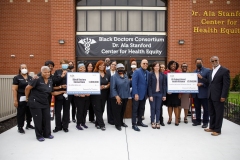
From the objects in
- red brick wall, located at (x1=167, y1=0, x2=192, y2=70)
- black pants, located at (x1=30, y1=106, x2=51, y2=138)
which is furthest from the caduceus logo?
black pants, located at (x1=30, y1=106, x2=51, y2=138)

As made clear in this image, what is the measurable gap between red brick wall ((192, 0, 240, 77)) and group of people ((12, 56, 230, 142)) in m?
9.14

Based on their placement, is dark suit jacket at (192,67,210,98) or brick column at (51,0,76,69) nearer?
dark suit jacket at (192,67,210,98)

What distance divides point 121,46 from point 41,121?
9.31m

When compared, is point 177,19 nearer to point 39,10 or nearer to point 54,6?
point 54,6

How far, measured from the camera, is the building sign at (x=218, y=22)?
15711mm

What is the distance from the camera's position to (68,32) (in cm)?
1376

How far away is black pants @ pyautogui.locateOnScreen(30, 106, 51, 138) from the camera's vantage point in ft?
18.8

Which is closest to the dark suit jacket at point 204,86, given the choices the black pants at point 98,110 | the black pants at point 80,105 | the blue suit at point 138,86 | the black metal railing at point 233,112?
the blue suit at point 138,86

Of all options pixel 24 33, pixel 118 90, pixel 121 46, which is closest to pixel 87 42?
pixel 121 46

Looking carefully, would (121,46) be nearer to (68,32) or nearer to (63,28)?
(68,32)

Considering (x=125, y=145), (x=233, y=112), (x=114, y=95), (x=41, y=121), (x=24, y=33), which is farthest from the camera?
(x=24, y=33)

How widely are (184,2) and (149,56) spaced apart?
3.79 metres

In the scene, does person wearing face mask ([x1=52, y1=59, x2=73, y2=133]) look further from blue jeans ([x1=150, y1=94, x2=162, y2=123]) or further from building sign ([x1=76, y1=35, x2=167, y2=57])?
building sign ([x1=76, y1=35, x2=167, y2=57])

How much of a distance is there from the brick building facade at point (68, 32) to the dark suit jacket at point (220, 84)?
7.78m
